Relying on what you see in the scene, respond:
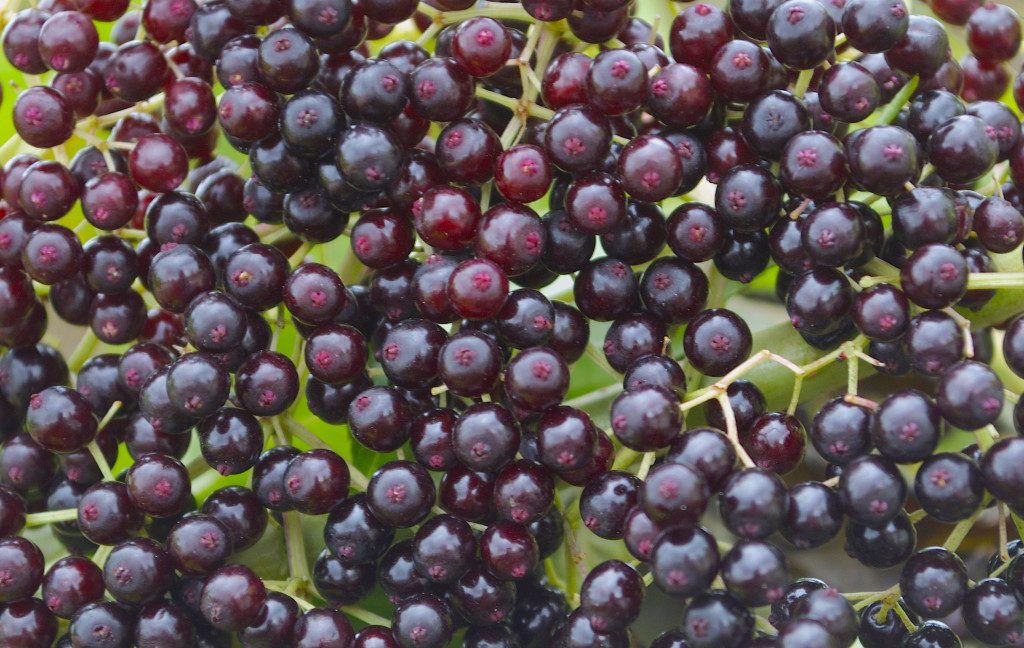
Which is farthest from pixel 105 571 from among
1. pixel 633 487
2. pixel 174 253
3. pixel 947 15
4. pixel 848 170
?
pixel 947 15

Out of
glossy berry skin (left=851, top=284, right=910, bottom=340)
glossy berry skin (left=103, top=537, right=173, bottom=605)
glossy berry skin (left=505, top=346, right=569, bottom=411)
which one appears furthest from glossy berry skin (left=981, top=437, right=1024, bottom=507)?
glossy berry skin (left=103, top=537, right=173, bottom=605)

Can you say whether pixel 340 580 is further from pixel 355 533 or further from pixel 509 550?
pixel 509 550

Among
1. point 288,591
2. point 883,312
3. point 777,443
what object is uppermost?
point 883,312

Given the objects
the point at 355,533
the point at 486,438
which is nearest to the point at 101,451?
the point at 355,533

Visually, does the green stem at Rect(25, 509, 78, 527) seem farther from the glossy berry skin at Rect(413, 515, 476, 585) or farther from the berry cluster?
the glossy berry skin at Rect(413, 515, 476, 585)

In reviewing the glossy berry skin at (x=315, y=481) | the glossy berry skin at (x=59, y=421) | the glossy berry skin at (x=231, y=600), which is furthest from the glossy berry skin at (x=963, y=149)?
the glossy berry skin at (x=59, y=421)

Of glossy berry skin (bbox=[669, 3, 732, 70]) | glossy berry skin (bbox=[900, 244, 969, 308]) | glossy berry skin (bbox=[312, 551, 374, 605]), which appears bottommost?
glossy berry skin (bbox=[312, 551, 374, 605])

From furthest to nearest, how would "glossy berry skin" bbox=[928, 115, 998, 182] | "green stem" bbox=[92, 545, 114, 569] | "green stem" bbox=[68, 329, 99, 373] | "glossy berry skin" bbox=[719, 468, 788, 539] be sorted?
"green stem" bbox=[68, 329, 99, 373]
"green stem" bbox=[92, 545, 114, 569]
"glossy berry skin" bbox=[928, 115, 998, 182]
"glossy berry skin" bbox=[719, 468, 788, 539]

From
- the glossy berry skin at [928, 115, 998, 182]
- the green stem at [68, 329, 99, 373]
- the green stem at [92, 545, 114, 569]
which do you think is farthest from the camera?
the green stem at [68, 329, 99, 373]
